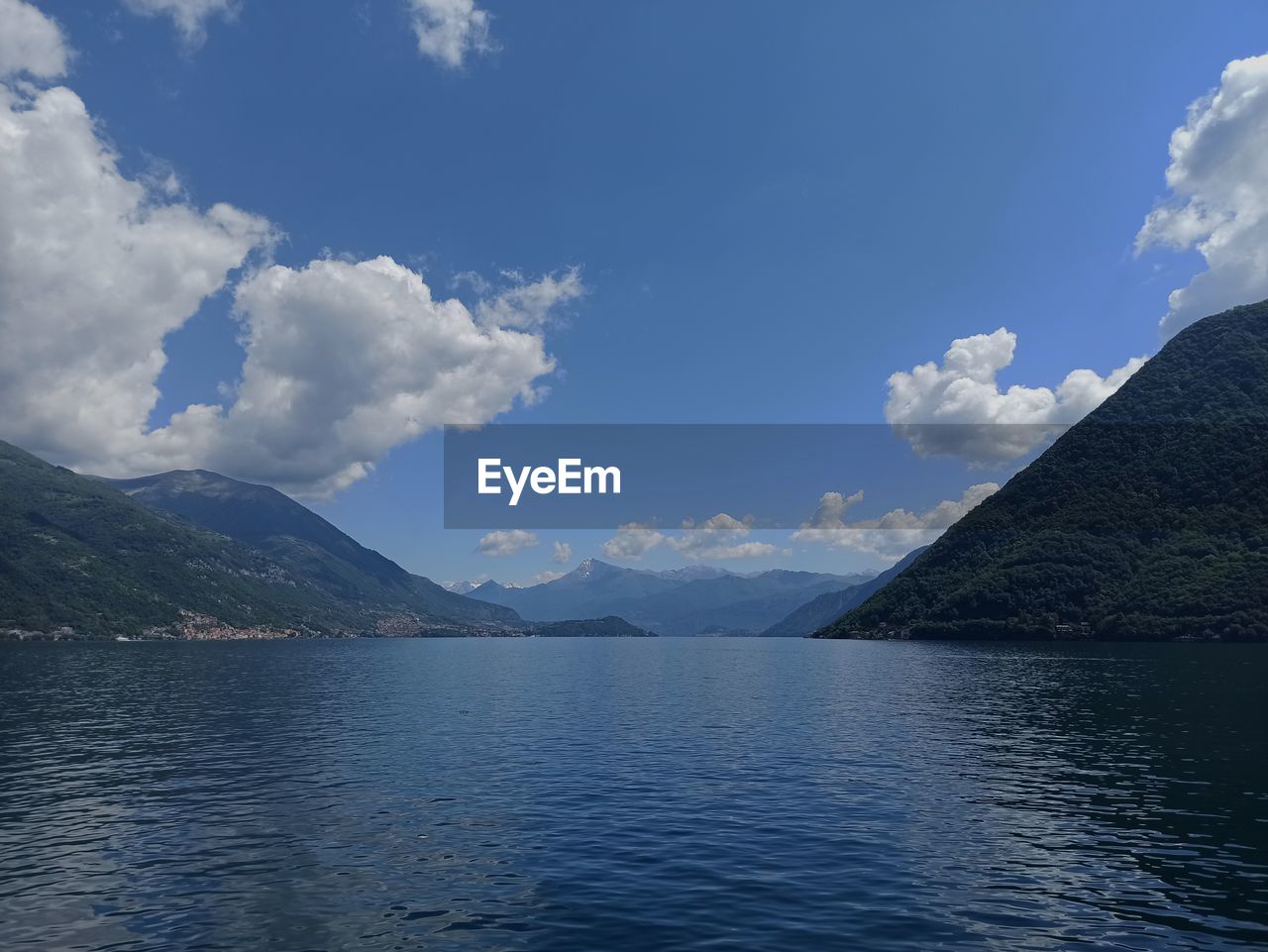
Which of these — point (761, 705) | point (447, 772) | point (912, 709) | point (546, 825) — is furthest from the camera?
point (761, 705)

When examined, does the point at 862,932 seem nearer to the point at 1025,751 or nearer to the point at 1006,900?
the point at 1006,900

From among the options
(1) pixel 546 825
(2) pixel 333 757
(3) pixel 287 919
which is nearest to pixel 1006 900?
(1) pixel 546 825

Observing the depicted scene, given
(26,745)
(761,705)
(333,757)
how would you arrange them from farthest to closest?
(761,705) < (26,745) < (333,757)

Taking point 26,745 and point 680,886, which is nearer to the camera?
point 680,886

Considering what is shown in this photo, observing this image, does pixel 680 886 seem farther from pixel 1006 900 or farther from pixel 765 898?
pixel 1006 900

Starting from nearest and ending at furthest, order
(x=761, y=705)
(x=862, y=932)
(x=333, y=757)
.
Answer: (x=862, y=932) < (x=333, y=757) < (x=761, y=705)

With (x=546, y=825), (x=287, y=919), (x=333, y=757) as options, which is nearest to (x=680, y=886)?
(x=546, y=825)
